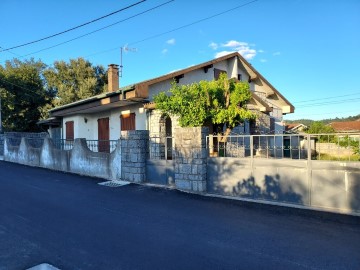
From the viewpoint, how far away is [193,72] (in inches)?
609

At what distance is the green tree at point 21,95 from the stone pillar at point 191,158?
2289 centimetres

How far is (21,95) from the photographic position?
28.8m

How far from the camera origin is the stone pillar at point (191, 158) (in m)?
8.41

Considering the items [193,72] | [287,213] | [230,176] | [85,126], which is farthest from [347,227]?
[85,126]

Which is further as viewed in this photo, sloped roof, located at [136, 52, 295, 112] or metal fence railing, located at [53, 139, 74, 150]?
metal fence railing, located at [53, 139, 74, 150]

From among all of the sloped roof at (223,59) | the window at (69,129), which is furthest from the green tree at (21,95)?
the sloped roof at (223,59)

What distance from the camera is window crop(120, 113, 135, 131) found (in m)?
15.1

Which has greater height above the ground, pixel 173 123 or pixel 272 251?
pixel 173 123

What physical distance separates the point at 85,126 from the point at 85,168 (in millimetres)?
7071

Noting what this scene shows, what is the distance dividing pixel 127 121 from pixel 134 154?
5598mm

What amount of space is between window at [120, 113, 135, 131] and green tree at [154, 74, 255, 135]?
4.92 m

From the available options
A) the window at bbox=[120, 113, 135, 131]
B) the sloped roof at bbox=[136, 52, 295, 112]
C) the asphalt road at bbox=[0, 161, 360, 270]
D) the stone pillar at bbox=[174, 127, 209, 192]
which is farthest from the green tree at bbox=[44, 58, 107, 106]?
the asphalt road at bbox=[0, 161, 360, 270]

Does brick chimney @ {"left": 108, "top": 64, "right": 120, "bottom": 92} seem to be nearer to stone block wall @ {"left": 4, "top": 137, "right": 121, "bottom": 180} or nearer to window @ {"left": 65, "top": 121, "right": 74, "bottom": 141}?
Answer: window @ {"left": 65, "top": 121, "right": 74, "bottom": 141}

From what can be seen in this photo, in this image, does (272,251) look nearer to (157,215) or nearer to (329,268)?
(329,268)
